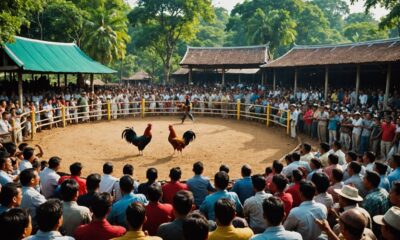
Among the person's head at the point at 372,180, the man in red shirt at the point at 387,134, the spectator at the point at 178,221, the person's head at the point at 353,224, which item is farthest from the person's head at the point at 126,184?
the man in red shirt at the point at 387,134

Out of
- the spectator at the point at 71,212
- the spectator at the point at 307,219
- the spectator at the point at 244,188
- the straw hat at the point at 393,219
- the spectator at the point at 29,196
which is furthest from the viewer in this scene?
the spectator at the point at 244,188

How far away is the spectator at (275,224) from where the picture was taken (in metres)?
3.47

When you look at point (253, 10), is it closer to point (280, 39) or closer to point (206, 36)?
point (280, 39)

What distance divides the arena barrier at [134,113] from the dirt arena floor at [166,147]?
55 cm

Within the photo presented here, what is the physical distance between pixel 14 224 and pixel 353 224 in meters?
3.07

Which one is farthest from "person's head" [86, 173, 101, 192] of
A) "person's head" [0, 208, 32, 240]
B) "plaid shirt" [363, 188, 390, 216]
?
"plaid shirt" [363, 188, 390, 216]

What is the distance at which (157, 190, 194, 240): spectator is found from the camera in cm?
392

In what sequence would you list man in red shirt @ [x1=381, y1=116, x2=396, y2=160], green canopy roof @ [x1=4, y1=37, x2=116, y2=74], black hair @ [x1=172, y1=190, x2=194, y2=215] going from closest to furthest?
black hair @ [x1=172, y1=190, x2=194, y2=215] < man in red shirt @ [x1=381, y1=116, x2=396, y2=160] < green canopy roof @ [x1=4, y1=37, x2=116, y2=74]

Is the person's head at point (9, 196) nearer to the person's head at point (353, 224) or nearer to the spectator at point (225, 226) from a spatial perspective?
the spectator at point (225, 226)

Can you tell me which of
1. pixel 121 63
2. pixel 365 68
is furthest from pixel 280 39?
pixel 121 63

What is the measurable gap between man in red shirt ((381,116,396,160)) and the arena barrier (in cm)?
543

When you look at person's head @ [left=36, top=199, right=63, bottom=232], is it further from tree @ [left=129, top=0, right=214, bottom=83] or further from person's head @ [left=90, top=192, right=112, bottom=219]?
tree @ [left=129, top=0, right=214, bottom=83]

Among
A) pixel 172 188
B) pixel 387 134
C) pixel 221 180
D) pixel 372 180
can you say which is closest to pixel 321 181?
pixel 372 180

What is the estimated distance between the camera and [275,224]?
3.62 metres
